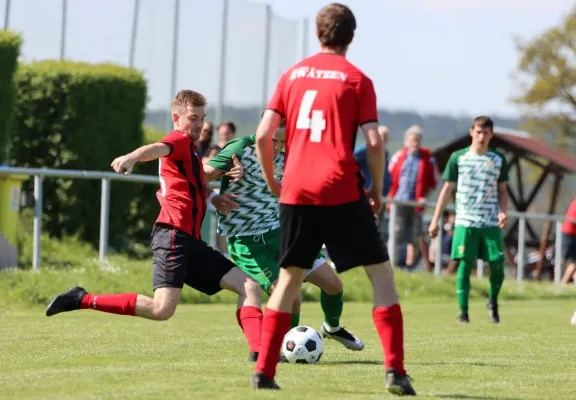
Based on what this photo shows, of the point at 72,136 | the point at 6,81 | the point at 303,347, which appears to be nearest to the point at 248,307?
the point at 303,347

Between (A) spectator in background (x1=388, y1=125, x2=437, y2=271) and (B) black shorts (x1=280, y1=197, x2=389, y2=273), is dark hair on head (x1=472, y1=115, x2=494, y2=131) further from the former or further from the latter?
(B) black shorts (x1=280, y1=197, x2=389, y2=273)

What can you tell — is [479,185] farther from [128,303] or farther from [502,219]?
[128,303]

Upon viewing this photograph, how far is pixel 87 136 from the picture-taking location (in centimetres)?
1819

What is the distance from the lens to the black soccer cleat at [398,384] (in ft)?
21.8

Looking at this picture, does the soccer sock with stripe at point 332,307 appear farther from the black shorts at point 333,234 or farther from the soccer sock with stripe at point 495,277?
the soccer sock with stripe at point 495,277

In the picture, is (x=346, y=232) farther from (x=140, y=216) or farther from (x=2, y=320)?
(x=140, y=216)

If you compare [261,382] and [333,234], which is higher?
[333,234]

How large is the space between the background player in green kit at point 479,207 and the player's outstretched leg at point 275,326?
677 centimetres

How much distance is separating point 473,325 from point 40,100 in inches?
306

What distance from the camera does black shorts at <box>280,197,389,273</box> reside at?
6.75m

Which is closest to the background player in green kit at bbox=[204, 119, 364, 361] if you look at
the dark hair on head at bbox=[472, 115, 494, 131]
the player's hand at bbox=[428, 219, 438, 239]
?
the player's hand at bbox=[428, 219, 438, 239]

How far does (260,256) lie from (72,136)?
9567 mm

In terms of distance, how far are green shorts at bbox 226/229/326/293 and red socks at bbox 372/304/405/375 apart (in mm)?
2110

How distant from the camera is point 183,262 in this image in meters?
8.30
